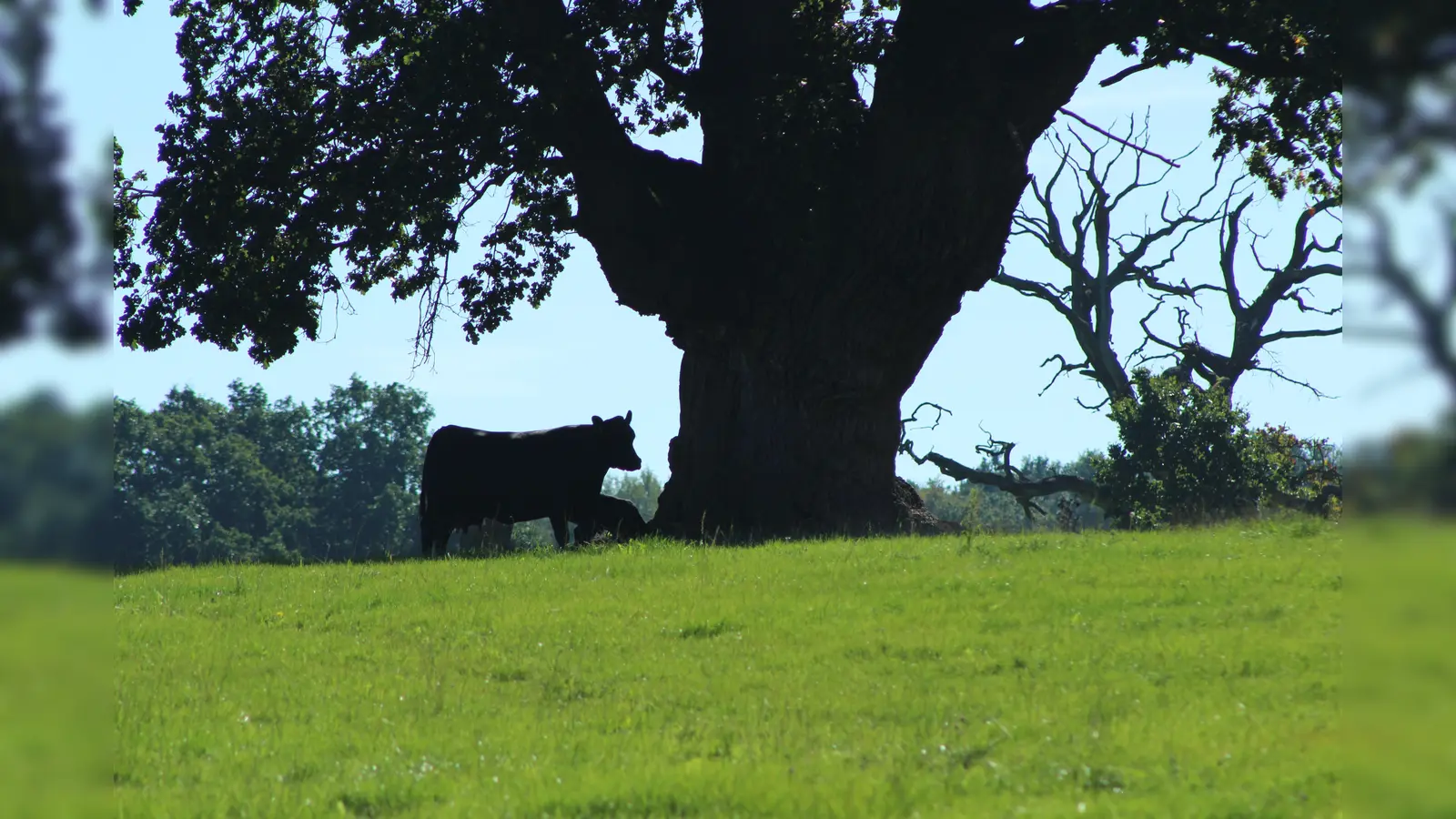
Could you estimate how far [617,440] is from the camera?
→ 28578 millimetres

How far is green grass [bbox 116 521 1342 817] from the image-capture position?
7320 mm

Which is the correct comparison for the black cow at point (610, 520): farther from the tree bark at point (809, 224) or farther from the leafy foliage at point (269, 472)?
the leafy foliage at point (269, 472)

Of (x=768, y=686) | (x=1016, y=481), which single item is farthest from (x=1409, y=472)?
(x=1016, y=481)

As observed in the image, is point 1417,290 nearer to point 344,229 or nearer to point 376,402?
point 344,229

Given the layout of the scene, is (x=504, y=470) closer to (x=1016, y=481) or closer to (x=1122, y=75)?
(x=1122, y=75)

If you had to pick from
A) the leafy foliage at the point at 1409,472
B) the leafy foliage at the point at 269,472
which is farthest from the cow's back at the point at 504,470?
the leafy foliage at the point at 269,472

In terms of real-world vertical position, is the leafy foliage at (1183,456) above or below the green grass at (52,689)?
above

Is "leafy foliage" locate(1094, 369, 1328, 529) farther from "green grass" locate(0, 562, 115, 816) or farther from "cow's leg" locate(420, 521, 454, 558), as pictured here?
"green grass" locate(0, 562, 115, 816)

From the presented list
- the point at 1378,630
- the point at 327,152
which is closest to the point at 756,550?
the point at 327,152

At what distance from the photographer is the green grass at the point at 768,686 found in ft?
24.0

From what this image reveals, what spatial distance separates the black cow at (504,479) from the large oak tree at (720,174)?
181 inches

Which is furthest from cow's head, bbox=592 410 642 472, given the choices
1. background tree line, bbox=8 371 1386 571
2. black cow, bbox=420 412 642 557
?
background tree line, bbox=8 371 1386 571

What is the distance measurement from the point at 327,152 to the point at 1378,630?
2203 cm

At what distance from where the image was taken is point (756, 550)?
16.6 meters
